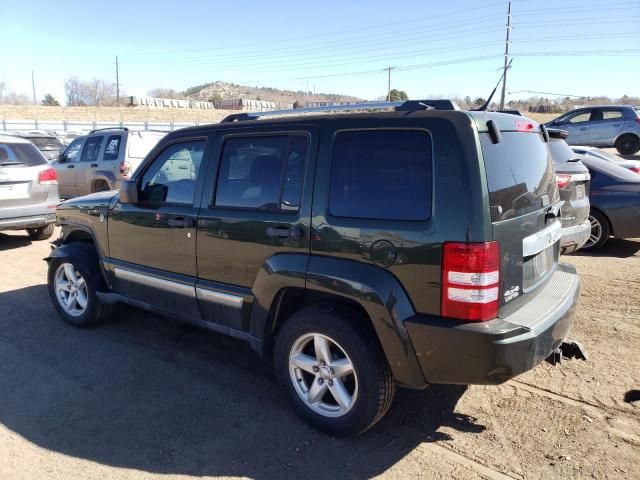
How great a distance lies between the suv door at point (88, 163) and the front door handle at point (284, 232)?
889 cm

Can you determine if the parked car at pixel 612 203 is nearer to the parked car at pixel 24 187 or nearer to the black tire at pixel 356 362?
the black tire at pixel 356 362

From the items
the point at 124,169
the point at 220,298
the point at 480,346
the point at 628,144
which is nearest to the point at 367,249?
the point at 480,346

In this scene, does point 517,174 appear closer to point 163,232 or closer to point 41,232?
point 163,232

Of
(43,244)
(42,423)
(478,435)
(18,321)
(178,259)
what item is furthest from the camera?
(43,244)

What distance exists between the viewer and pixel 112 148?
424 inches

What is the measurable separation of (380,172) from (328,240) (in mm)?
505

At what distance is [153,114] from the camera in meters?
57.4

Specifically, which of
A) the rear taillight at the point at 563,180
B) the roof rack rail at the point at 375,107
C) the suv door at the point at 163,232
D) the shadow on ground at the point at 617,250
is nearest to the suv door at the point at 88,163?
the suv door at the point at 163,232

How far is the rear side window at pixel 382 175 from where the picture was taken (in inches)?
110

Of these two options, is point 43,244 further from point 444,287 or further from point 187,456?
point 444,287

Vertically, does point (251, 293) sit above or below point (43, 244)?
above

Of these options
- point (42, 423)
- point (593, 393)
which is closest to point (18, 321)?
point (42, 423)

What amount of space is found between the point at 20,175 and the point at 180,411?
6618 millimetres

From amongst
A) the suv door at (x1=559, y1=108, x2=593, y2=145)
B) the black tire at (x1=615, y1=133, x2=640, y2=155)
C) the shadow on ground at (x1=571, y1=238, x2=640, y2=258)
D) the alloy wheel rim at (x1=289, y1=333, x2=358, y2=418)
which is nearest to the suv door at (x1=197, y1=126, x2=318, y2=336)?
the alloy wheel rim at (x1=289, y1=333, x2=358, y2=418)
